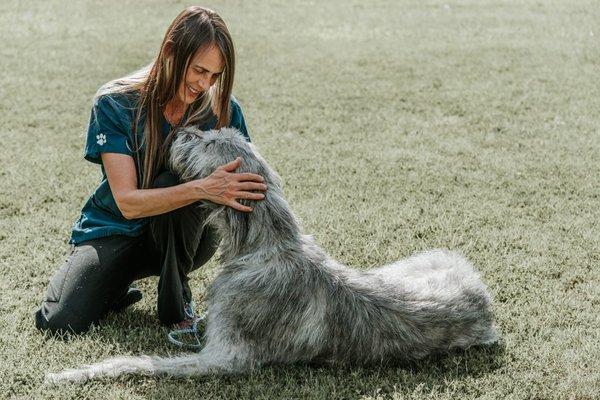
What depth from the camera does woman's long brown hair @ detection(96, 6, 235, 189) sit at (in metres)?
4.25

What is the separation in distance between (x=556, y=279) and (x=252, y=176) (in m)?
2.91

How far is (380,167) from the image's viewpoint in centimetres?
788

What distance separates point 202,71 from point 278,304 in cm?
153

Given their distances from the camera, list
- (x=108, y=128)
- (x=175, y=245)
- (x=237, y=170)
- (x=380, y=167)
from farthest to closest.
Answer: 1. (x=380, y=167)
2. (x=175, y=245)
3. (x=108, y=128)
4. (x=237, y=170)

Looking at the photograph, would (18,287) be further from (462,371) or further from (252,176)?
(462,371)

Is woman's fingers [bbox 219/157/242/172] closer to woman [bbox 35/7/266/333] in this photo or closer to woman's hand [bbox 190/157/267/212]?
woman's hand [bbox 190/157/267/212]

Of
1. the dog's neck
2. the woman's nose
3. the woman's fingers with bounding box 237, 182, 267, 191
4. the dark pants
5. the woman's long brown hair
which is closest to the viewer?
the woman's fingers with bounding box 237, 182, 267, 191

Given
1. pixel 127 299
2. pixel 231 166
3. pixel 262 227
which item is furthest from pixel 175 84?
pixel 127 299

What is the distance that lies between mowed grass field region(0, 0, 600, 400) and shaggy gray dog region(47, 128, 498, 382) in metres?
0.11

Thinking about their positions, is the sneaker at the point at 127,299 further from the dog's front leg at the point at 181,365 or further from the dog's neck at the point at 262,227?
the dog's neck at the point at 262,227

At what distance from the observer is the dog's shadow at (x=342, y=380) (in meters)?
4.07

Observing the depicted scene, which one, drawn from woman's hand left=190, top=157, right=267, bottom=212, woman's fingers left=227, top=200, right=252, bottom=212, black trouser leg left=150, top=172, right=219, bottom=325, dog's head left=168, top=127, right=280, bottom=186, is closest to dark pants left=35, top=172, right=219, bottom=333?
black trouser leg left=150, top=172, right=219, bottom=325

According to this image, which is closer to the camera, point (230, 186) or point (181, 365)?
point (230, 186)

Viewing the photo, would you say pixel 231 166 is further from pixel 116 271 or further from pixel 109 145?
pixel 116 271
